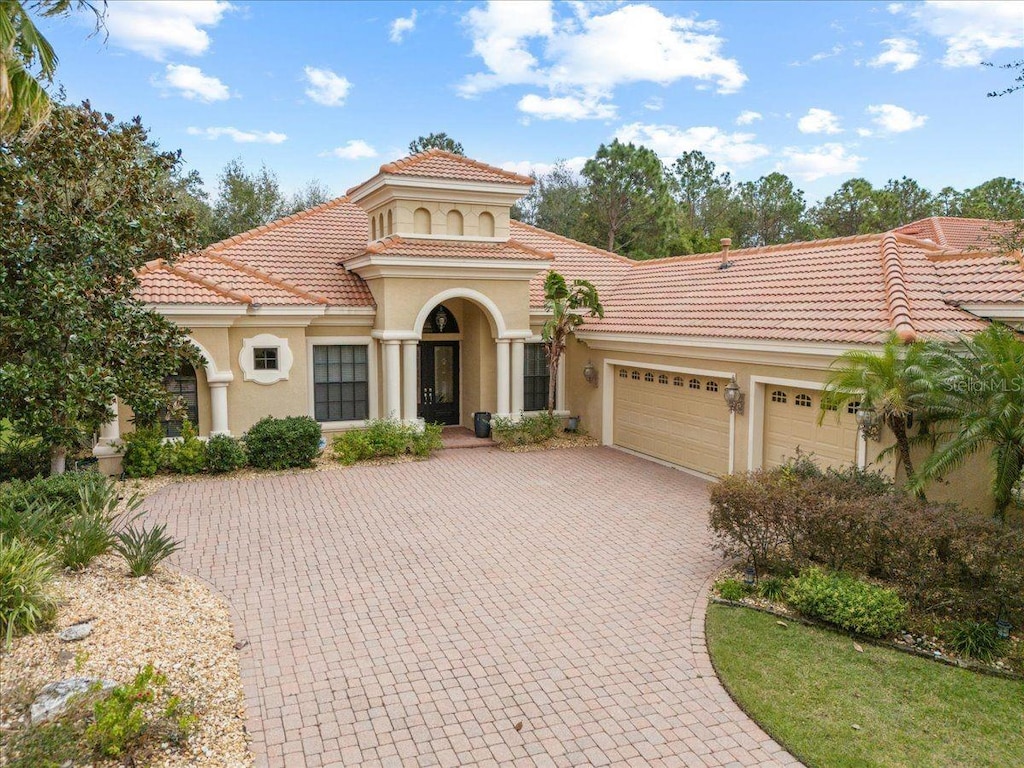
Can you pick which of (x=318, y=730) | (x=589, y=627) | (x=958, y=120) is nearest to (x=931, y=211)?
(x=958, y=120)

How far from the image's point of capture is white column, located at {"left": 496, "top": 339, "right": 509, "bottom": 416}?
18.9 meters

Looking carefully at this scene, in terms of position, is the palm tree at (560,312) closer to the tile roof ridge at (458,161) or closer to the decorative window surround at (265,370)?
the tile roof ridge at (458,161)

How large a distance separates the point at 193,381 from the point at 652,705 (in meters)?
13.1

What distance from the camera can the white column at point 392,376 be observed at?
17828mm

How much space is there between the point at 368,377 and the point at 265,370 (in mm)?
2723

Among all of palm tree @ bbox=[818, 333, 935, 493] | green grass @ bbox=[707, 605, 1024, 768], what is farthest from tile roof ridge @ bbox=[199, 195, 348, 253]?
green grass @ bbox=[707, 605, 1024, 768]

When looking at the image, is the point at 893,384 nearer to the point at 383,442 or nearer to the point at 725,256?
the point at 725,256

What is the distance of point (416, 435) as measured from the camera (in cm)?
1717

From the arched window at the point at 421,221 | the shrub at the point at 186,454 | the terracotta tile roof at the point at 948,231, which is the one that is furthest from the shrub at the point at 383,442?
the terracotta tile roof at the point at 948,231

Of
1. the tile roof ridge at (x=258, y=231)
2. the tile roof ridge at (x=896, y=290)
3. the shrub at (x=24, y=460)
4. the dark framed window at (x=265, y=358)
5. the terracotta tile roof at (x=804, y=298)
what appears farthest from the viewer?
the tile roof ridge at (x=258, y=231)

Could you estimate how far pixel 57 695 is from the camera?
5629 millimetres

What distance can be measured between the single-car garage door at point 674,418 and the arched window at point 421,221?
6053 mm

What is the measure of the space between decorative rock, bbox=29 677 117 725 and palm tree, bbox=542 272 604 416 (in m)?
13.6

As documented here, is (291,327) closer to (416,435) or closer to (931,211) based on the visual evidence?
(416,435)
